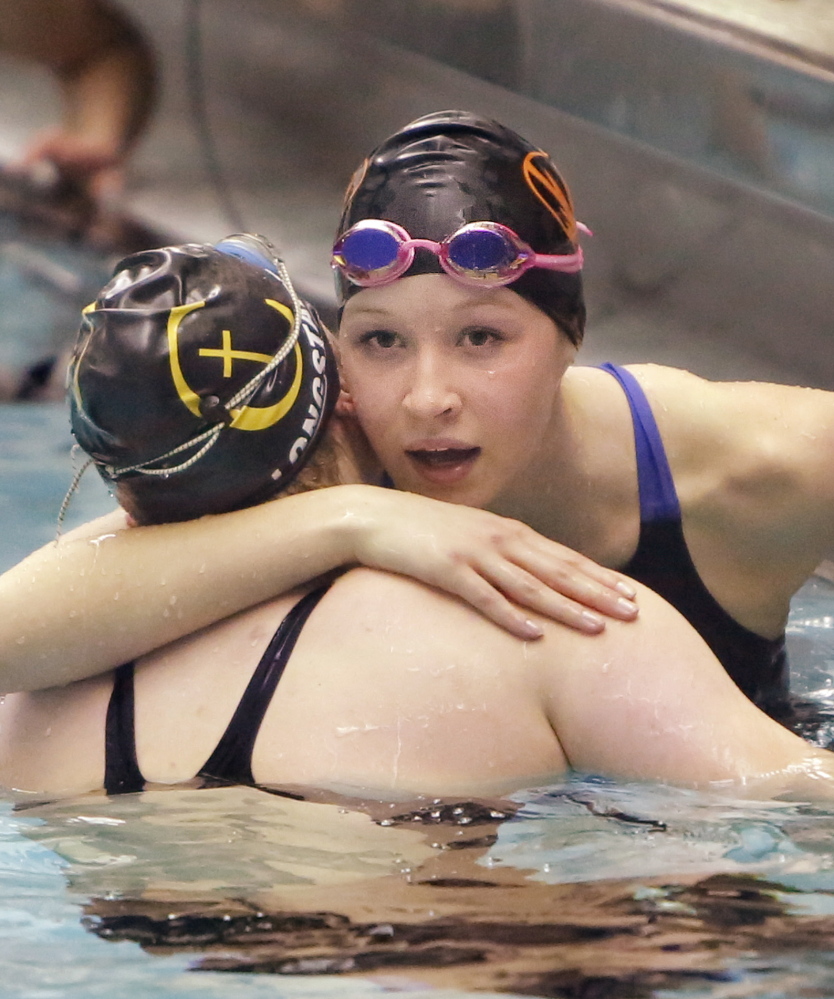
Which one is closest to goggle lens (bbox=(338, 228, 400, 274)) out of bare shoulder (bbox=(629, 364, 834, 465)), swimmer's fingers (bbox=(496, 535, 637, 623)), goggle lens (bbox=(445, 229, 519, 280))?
goggle lens (bbox=(445, 229, 519, 280))

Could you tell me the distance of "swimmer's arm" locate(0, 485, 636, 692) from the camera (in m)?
2.86

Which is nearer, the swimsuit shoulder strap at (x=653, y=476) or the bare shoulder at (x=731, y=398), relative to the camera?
the swimsuit shoulder strap at (x=653, y=476)

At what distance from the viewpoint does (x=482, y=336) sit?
3355 mm

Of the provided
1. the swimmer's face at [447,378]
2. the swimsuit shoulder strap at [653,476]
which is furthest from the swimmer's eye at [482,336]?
the swimsuit shoulder strap at [653,476]

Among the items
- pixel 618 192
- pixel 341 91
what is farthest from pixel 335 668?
pixel 341 91

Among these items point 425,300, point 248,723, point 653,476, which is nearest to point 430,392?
point 425,300

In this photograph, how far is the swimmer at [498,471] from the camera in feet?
9.67

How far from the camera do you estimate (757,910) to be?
7.89 feet

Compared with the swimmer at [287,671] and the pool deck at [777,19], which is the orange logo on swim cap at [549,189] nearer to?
the swimmer at [287,671]

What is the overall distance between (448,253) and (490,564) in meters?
0.79

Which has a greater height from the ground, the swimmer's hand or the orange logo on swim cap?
the orange logo on swim cap

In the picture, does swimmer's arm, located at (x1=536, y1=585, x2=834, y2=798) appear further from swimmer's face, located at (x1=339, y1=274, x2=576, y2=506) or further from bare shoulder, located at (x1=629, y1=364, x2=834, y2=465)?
bare shoulder, located at (x1=629, y1=364, x2=834, y2=465)

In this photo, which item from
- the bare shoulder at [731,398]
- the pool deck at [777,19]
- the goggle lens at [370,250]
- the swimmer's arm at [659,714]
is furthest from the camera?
the pool deck at [777,19]

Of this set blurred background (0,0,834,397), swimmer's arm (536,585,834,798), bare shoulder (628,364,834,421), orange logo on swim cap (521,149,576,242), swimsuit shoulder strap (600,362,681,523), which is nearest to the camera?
swimmer's arm (536,585,834,798)
